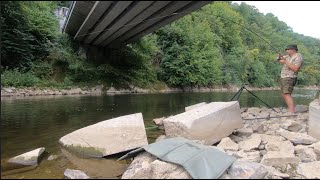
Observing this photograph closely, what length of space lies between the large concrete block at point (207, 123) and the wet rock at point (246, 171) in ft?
6.49

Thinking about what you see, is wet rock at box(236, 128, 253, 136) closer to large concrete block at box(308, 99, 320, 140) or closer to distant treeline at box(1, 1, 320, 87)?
large concrete block at box(308, 99, 320, 140)

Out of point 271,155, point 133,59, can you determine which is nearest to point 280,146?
point 271,155

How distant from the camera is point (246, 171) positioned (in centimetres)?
425

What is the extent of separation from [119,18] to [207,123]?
663 cm

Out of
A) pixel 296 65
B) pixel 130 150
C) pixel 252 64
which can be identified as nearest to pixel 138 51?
pixel 296 65

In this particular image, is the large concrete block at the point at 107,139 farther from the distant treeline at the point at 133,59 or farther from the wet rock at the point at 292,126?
the wet rock at the point at 292,126

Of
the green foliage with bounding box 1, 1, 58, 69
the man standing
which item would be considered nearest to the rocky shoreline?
the man standing

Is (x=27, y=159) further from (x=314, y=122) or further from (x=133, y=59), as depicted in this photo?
(x=133, y=59)

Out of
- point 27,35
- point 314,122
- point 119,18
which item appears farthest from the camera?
point 27,35

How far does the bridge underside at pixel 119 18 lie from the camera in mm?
8828

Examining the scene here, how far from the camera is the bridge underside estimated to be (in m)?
8.83

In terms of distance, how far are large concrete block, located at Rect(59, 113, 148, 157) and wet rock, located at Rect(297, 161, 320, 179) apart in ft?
8.22

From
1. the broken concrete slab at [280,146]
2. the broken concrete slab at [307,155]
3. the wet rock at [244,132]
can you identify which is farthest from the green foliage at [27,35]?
the broken concrete slab at [307,155]

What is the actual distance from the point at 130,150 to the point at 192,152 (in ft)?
5.23
